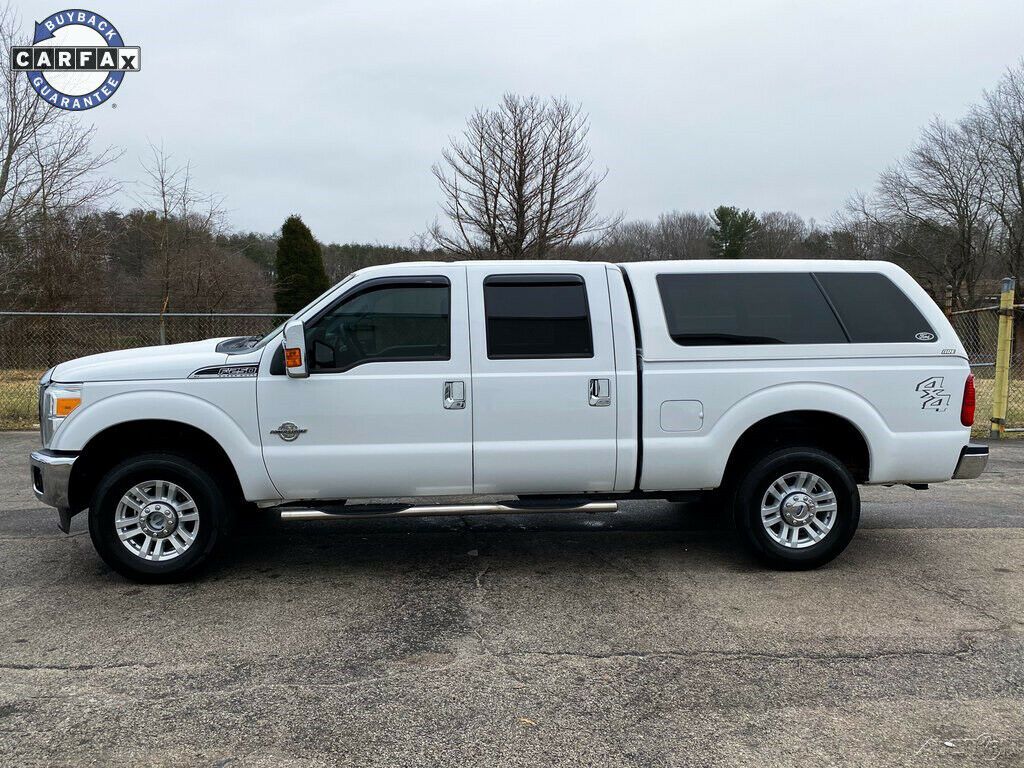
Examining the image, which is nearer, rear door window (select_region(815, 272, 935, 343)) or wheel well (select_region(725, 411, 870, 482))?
rear door window (select_region(815, 272, 935, 343))

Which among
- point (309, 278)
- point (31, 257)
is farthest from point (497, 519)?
point (309, 278)

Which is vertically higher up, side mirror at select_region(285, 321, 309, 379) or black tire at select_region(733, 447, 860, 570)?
side mirror at select_region(285, 321, 309, 379)

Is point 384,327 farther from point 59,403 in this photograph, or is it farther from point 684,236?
point 684,236

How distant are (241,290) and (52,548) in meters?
16.7

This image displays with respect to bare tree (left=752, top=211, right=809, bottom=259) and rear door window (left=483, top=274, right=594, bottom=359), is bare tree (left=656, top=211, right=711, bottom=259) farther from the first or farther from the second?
rear door window (left=483, top=274, right=594, bottom=359)

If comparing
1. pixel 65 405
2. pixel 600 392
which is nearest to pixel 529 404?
pixel 600 392

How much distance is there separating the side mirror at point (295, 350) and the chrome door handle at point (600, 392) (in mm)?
1806

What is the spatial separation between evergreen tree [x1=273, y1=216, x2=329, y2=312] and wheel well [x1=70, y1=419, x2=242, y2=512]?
19884mm

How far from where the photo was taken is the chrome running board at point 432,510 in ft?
16.4

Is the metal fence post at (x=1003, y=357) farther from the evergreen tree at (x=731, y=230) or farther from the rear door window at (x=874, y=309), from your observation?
the evergreen tree at (x=731, y=230)

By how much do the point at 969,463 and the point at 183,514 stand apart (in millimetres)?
5150

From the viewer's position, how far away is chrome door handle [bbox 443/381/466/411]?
4988 millimetres

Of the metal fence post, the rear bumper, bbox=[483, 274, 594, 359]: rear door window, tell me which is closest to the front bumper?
bbox=[483, 274, 594, 359]: rear door window

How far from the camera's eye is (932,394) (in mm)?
5215
